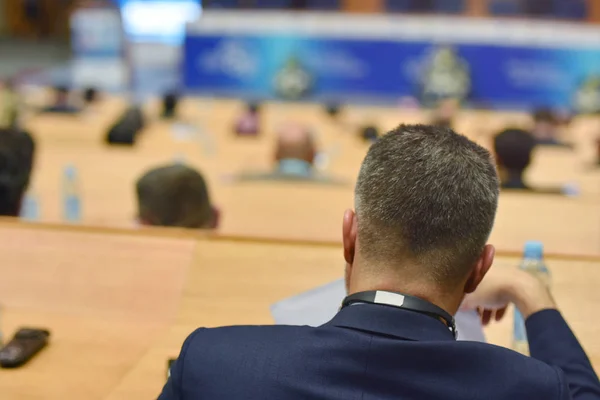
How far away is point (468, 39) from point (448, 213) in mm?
9182

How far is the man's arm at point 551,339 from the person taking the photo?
129 cm

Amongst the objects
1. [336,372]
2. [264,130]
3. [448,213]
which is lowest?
[264,130]

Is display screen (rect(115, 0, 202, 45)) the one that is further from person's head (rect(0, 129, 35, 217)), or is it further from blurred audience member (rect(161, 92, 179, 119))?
person's head (rect(0, 129, 35, 217))

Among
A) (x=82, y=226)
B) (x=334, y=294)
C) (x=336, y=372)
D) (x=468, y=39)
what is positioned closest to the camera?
(x=336, y=372)

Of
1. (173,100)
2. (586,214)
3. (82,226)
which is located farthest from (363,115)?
(82,226)

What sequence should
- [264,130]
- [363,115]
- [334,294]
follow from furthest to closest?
1. [363,115]
2. [264,130]
3. [334,294]

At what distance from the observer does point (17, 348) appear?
180 cm

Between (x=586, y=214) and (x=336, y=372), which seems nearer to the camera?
(x=336, y=372)

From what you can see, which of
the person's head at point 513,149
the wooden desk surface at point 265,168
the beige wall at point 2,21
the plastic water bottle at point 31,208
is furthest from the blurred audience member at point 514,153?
the beige wall at point 2,21

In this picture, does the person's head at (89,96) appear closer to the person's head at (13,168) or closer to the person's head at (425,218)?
the person's head at (13,168)

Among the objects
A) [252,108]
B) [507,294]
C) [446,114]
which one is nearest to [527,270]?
[507,294]

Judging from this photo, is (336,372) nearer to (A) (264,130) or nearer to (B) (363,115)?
(A) (264,130)

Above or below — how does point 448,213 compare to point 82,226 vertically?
above

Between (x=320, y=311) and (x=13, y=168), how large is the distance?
1438mm
